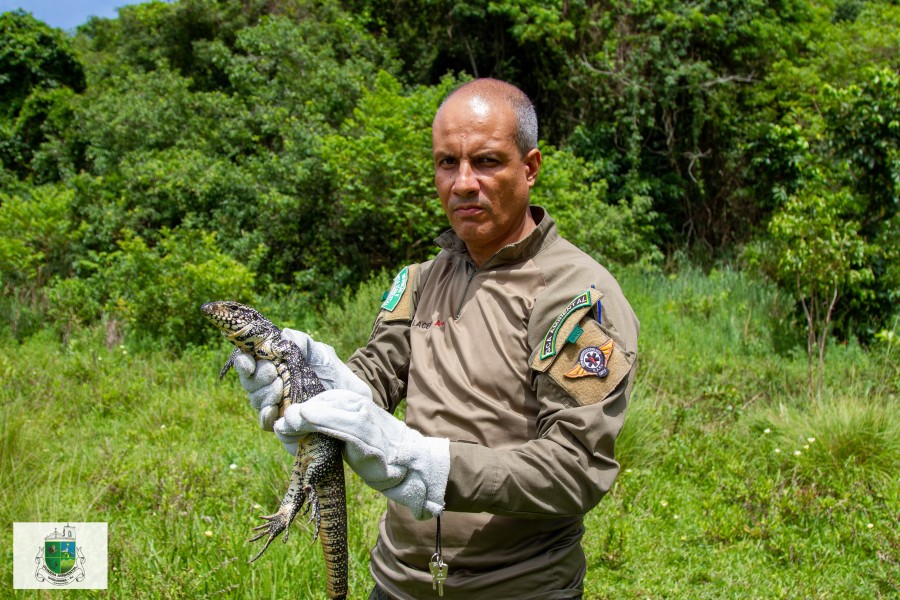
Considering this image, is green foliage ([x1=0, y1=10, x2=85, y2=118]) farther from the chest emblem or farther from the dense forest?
the chest emblem

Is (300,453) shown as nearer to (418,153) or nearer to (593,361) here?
(593,361)

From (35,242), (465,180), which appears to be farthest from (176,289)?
(465,180)

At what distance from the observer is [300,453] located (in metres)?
1.95

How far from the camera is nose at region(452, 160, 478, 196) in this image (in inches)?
80.4

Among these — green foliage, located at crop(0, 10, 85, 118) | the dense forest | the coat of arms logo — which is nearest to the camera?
the coat of arms logo

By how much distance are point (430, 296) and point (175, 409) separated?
4.72m

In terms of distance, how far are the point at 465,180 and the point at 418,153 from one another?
6.98m

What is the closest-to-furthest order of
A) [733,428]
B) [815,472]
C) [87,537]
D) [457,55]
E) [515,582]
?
[515,582] < [87,537] < [815,472] < [733,428] < [457,55]

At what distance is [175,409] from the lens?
250 inches

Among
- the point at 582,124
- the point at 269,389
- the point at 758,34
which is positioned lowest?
the point at 269,389

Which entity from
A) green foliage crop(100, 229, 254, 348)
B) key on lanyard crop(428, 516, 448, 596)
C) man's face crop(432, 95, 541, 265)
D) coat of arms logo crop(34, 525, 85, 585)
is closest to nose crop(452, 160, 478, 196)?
man's face crop(432, 95, 541, 265)

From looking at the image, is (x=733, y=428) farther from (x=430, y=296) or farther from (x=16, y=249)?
(x=16, y=249)

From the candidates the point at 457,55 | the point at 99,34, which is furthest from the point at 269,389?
the point at 99,34

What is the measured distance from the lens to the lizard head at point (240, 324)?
2010 mm
